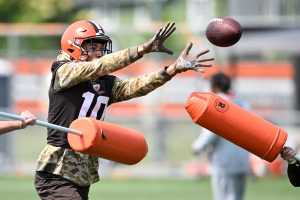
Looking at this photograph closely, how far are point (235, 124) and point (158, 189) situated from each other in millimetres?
10144

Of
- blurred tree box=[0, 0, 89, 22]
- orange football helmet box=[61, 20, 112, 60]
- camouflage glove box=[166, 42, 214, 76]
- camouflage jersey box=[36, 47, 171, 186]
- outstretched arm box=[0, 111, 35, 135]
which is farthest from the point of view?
blurred tree box=[0, 0, 89, 22]

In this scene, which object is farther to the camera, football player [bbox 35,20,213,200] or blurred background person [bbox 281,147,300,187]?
blurred background person [bbox 281,147,300,187]

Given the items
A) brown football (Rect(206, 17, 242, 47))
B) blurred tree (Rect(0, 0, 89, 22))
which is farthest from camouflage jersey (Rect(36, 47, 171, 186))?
blurred tree (Rect(0, 0, 89, 22))

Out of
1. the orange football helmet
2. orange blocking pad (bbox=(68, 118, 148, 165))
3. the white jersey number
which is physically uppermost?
the orange football helmet

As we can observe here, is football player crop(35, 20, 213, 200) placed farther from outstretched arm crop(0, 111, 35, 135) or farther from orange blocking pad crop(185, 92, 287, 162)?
outstretched arm crop(0, 111, 35, 135)

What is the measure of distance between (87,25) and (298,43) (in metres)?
14.6

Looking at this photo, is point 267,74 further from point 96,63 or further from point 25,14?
point 96,63

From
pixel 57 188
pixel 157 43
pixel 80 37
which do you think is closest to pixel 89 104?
pixel 80 37

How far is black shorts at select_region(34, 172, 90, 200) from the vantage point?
26.1ft

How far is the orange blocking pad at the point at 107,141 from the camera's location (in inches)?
298

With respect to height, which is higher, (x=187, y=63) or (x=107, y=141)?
(x=187, y=63)

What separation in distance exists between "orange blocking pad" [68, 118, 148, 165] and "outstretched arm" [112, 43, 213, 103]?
1.23 feet

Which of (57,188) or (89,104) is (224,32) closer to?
(89,104)

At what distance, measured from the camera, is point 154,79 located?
8.09 m
